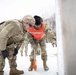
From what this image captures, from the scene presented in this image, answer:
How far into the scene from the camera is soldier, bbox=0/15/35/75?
4.46 feet

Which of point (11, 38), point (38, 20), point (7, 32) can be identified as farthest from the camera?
point (38, 20)

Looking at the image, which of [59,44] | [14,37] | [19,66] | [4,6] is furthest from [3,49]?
[59,44]

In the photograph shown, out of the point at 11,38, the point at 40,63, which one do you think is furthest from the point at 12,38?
the point at 40,63

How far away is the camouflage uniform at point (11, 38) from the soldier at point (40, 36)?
130 millimetres

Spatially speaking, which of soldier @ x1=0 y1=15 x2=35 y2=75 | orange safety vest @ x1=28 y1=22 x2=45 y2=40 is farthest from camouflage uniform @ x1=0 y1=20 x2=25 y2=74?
orange safety vest @ x1=28 y1=22 x2=45 y2=40

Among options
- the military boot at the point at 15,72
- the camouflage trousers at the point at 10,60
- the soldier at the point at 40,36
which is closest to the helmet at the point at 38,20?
the soldier at the point at 40,36

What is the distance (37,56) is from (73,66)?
1179mm

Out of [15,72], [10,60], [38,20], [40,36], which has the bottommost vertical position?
[15,72]

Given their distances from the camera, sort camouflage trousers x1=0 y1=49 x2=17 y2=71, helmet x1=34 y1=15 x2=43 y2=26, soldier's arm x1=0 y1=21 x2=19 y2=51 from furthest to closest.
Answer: helmet x1=34 y1=15 x2=43 y2=26 → camouflage trousers x1=0 y1=49 x2=17 y2=71 → soldier's arm x1=0 y1=21 x2=19 y2=51

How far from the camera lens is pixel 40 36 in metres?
1.67

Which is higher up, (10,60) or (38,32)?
(38,32)

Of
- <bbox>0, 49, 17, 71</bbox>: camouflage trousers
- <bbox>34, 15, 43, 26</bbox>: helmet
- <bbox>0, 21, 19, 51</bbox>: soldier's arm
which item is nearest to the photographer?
<bbox>0, 21, 19, 51</bbox>: soldier's arm

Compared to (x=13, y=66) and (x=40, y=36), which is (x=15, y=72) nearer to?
(x=13, y=66)

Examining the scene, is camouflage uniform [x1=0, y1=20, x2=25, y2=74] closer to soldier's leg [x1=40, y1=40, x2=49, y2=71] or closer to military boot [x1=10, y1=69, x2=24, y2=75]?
military boot [x1=10, y1=69, x2=24, y2=75]
